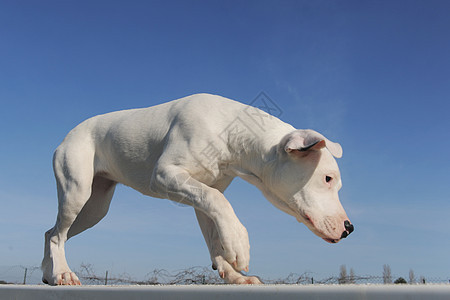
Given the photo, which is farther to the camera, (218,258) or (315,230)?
(218,258)

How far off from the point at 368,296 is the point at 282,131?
2385mm

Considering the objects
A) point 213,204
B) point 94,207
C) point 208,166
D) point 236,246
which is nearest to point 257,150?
point 208,166

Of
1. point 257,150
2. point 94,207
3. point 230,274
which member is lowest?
point 230,274

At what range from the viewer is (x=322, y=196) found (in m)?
3.78

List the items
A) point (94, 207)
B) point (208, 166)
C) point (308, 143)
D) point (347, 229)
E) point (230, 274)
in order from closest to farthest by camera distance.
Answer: point (308, 143), point (347, 229), point (230, 274), point (208, 166), point (94, 207)

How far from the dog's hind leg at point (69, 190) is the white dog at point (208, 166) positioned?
0.01 metres

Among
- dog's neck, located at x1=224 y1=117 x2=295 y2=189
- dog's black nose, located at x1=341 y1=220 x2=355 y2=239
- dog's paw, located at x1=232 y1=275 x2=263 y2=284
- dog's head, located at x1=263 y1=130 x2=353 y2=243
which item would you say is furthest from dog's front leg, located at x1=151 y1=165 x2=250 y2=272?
dog's black nose, located at x1=341 y1=220 x2=355 y2=239

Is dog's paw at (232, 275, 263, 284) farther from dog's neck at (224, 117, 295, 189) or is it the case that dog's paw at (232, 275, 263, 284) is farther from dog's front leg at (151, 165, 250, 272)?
dog's neck at (224, 117, 295, 189)

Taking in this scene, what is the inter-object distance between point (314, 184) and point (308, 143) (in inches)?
16.6

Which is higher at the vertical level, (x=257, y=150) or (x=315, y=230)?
(x=257, y=150)

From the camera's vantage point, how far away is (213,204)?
3.63 meters

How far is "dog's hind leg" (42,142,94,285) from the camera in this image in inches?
195

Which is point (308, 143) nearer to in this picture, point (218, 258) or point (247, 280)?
point (247, 280)

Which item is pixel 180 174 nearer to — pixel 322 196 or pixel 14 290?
pixel 322 196
